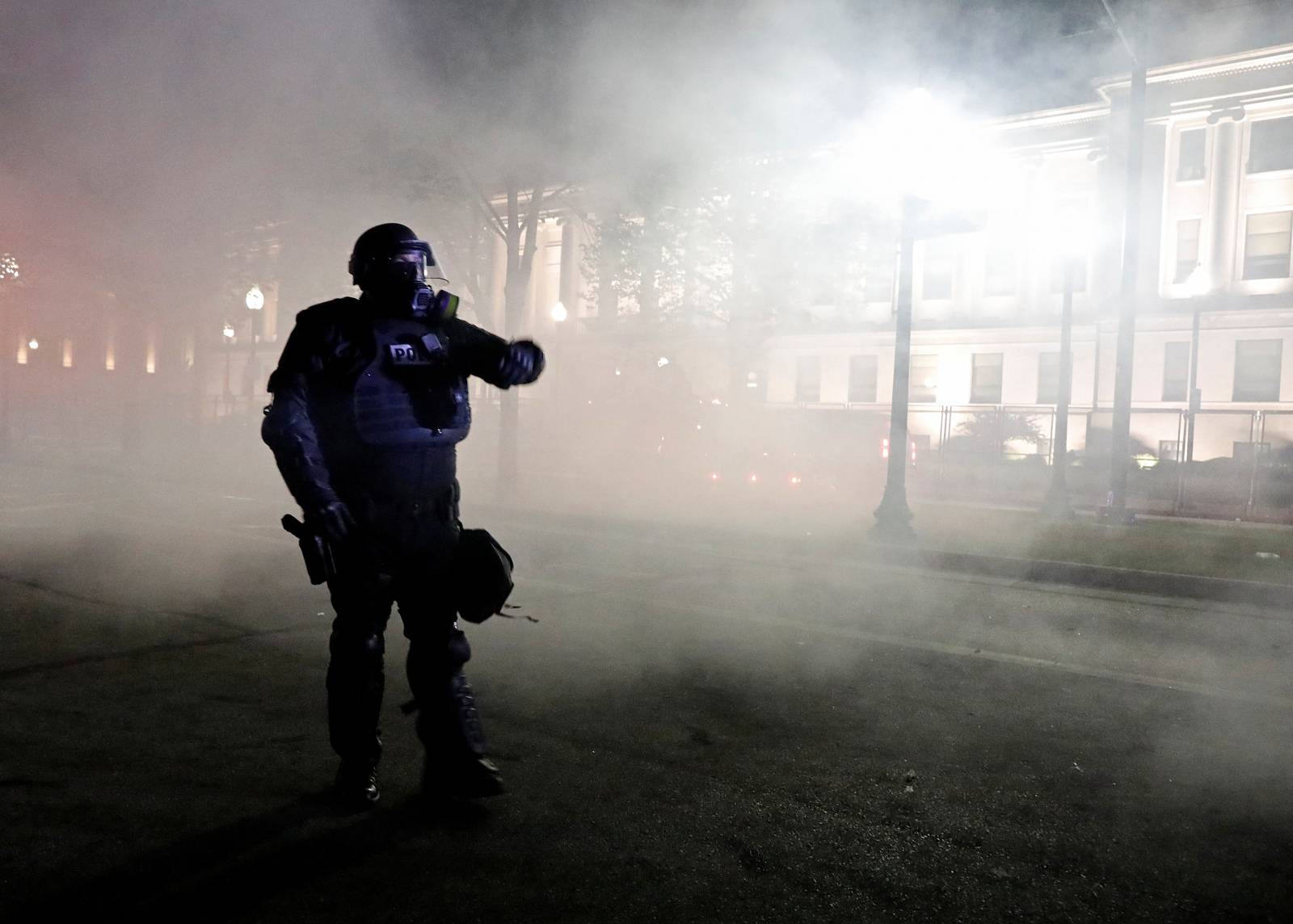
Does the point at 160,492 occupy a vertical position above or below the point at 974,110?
below

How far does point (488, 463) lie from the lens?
2042 cm

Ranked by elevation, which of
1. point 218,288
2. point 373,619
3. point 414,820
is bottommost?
point 414,820

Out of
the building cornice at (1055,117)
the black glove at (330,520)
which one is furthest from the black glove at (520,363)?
the building cornice at (1055,117)

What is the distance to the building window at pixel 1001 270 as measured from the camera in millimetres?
32781

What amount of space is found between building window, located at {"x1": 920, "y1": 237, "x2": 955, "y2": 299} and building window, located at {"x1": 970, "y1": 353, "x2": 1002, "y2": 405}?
2.57 meters

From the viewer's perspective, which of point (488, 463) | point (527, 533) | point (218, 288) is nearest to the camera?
point (527, 533)

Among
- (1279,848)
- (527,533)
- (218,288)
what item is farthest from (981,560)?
(218,288)

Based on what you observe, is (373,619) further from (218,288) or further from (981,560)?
(218,288)

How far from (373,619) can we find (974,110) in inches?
355

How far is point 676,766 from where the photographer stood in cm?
312

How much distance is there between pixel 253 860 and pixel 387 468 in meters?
0.99

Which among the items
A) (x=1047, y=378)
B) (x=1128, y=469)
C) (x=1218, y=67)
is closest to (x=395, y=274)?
(x=1128, y=469)

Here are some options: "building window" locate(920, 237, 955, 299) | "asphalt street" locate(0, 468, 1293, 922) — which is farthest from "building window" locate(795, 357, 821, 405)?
"asphalt street" locate(0, 468, 1293, 922)

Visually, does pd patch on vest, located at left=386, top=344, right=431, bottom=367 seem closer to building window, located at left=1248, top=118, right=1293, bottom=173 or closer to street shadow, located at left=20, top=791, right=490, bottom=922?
street shadow, located at left=20, top=791, right=490, bottom=922
